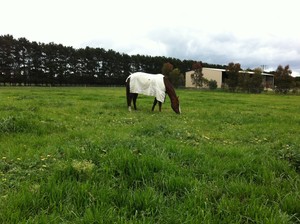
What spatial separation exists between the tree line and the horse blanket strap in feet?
197

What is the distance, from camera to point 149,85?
51.3 ft

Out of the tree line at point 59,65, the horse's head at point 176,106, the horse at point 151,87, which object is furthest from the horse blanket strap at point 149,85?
the tree line at point 59,65

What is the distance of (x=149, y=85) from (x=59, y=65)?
75.1 metres

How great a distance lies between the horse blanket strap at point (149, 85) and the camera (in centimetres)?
1546

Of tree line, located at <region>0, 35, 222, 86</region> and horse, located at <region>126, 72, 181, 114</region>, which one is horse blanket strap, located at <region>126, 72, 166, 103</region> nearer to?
horse, located at <region>126, 72, 181, 114</region>

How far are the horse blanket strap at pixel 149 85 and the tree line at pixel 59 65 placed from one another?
5992 centimetres

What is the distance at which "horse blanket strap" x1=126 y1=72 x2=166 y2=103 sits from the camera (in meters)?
15.5

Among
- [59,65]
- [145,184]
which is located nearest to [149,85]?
[145,184]

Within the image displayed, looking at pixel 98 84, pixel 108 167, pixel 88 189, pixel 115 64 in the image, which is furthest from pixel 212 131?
pixel 115 64

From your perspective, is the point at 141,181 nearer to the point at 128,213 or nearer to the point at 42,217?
the point at 128,213

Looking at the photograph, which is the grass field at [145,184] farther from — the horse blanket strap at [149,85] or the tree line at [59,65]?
the tree line at [59,65]

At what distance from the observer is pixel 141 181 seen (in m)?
3.99

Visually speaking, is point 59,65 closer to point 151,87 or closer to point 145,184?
point 151,87

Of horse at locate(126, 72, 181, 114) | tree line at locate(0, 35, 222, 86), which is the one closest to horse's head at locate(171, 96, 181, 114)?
horse at locate(126, 72, 181, 114)
